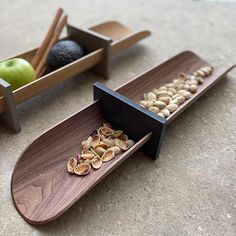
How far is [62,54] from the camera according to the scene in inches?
23.0

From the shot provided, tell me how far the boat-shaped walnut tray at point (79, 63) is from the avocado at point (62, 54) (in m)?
0.02

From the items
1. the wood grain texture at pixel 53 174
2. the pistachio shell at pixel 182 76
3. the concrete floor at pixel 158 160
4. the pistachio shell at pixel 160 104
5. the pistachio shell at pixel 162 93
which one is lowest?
the concrete floor at pixel 158 160

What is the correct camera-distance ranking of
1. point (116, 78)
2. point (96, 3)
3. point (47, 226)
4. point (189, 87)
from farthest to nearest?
point (96, 3), point (116, 78), point (189, 87), point (47, 226)

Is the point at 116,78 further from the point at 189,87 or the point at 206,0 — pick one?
the point at 206,0

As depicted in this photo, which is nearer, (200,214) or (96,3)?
(200,214)

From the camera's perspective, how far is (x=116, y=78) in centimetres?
66

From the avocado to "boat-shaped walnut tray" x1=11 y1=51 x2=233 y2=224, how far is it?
0.14m

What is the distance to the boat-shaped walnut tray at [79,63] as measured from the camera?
0.49 meters

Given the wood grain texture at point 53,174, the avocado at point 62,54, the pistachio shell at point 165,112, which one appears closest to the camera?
the wood grain texture at point 53,174

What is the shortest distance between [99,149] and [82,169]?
1.7 inches

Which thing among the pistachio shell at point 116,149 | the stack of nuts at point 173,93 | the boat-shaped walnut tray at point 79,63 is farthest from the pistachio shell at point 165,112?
the boat-shaped walnut tray at point 79,63

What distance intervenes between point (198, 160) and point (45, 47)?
0.40m

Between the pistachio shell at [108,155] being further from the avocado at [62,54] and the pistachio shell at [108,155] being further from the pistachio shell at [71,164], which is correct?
the avocado at [62,54]

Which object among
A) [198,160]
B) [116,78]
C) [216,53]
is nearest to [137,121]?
[198,160]
